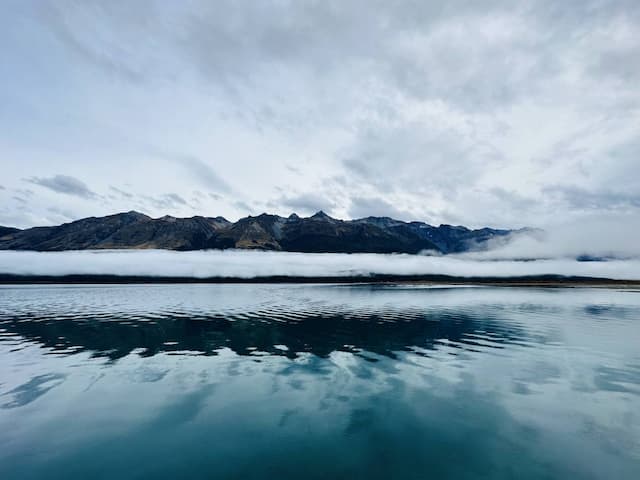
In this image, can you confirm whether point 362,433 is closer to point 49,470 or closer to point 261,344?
point 49,470

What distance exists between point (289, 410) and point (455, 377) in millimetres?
14608

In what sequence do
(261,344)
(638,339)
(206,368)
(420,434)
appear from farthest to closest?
(638,339) < (261,344) < (206,368) < (420,434)

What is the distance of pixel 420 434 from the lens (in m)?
17.3

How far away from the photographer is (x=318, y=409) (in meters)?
20.4

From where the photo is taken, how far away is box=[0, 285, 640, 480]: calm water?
14.3 meters

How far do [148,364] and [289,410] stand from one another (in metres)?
17.5

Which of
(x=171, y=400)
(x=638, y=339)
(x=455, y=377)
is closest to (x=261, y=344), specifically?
(x=171, y=400)

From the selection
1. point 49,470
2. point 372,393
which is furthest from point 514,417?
point 49,470

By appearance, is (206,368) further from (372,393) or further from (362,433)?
(362,433)

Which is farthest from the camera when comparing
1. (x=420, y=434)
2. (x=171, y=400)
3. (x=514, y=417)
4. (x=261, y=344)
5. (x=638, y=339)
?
(x=638, y=339)

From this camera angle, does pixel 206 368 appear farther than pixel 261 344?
No

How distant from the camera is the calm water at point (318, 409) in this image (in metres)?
14.3

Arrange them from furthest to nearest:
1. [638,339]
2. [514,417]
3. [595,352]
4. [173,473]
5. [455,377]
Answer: [638,339], [595,352], [455,377], [514,417], [173,473]

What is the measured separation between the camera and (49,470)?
1378cm
